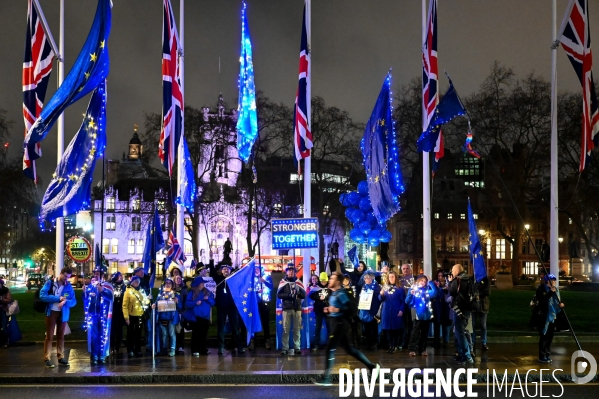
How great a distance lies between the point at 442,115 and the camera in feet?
60.8

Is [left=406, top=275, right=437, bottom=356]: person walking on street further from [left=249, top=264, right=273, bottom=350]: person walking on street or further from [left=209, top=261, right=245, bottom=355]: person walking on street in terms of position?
[left=209, top=261, right=245, bottom=355]: person walking on street

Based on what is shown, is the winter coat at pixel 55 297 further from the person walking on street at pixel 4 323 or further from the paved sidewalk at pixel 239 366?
the person walking on street at pixel 4 323

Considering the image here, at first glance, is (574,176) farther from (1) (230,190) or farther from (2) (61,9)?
(2) (61,9)

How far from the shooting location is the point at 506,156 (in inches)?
2079

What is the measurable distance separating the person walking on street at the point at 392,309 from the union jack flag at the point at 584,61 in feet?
20.0

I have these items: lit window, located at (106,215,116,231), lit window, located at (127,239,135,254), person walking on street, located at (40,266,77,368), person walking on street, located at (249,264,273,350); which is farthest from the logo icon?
lit window, located at (106,215,116,231)

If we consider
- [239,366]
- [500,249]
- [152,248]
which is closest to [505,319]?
[239,366]

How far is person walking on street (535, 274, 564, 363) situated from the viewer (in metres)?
14.5

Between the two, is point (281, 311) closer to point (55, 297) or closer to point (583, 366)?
point (55, 297)

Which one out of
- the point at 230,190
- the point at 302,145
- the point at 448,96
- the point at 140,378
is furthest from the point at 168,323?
the point at 230,190

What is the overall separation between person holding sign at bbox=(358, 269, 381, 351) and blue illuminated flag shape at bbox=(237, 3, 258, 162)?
4519 mm

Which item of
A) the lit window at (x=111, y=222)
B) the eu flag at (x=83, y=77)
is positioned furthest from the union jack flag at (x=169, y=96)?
the lit window at (x=111, y=222)

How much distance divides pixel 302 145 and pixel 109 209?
94.3 metres

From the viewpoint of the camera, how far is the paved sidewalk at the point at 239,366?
43.4 ft
